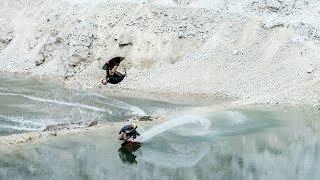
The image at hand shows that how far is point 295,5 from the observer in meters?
56.6

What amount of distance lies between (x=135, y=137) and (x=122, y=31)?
1105 inches

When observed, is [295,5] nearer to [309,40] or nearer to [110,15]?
[309,40]

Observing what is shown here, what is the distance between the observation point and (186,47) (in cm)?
5459

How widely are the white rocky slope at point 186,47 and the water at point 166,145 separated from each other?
6131 mm

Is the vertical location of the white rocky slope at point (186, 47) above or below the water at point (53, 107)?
above

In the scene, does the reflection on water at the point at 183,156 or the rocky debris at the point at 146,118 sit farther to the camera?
the rocky debris at the point at 146,118

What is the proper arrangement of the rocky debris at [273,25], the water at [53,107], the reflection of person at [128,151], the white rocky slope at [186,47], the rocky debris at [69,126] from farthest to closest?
the rocky debris at [273,25] < the white rocky slope at [186,47] < the water at [53,107] < the rocky debris at [69,126] < the reflection of person at [128,151]

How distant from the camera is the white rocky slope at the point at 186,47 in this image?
162 feet

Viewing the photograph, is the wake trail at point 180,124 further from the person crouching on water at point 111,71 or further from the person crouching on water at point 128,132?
the person crouching on water at point 111,71

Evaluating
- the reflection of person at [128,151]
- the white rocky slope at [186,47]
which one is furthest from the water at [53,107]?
the reflection of person at [128,151]

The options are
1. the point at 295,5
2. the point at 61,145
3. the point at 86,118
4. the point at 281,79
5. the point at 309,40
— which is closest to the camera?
the point at 61,145

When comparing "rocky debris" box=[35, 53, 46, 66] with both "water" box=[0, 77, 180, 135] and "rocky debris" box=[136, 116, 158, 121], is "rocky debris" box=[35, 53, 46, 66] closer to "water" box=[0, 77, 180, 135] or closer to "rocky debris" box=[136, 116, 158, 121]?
"water" box=[0, 77, 180, 135]

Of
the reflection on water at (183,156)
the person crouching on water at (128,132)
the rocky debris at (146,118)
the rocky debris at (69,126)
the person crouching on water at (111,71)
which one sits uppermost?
the rocky debris at (146,118)

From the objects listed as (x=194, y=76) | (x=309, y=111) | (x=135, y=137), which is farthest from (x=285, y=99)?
(x=135, y=137)
